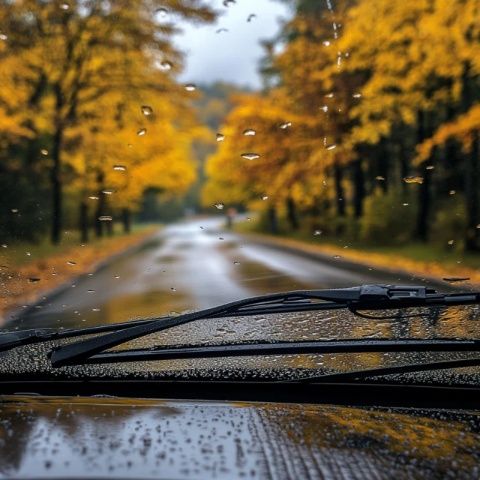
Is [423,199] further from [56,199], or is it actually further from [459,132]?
[56,199]

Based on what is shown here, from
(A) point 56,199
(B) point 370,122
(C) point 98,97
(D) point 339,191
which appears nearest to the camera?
(B) point 370,122

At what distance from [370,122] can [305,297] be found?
427cm

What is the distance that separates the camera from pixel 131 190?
8.12 m

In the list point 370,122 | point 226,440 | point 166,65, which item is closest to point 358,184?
point 370,122

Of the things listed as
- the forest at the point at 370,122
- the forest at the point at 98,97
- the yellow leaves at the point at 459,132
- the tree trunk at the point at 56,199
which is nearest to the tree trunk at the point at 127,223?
the forest at the point at 98,97

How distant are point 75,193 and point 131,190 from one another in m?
4.78

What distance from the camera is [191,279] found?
7.95 meters

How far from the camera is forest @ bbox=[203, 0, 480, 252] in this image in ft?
18.7

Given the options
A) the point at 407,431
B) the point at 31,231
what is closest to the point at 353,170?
the point at 31,231

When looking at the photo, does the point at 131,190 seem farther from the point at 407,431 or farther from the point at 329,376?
the point at 407,431

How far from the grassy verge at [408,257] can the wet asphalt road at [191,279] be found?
0.19 m

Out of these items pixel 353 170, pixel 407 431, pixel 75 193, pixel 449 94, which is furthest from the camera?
pixel 75 193

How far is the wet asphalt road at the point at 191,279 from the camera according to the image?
18.2ft

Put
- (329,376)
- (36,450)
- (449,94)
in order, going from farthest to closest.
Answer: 1. (449,94)
2. (329,376)
3. (36,450)
